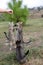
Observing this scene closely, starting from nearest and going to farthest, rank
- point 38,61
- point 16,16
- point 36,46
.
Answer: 1. point 38,61
2. point 36,46
3. point 16,16

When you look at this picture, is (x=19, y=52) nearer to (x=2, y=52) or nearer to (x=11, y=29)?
(x=11, y=29)

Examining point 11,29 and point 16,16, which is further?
point 16,16

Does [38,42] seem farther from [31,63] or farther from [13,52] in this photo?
[31,63]

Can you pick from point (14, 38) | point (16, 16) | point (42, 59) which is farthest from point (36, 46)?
point (16, 16)

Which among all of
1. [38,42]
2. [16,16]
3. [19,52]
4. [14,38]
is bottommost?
[16,16]

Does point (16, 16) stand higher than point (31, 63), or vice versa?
point (31, 63)

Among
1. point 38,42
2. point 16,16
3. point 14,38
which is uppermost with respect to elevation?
point 14,38

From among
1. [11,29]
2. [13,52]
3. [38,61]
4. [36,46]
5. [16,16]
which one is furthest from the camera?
[16,16]

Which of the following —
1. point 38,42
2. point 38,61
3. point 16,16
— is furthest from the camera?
point 16,16

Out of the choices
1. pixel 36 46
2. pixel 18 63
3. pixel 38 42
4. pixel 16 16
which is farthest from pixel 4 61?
pixel 16 16

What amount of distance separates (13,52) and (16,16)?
27.7ft

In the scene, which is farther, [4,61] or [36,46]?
[36,46]

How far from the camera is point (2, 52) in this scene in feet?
21.5

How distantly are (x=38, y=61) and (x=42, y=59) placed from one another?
0.63 feet
